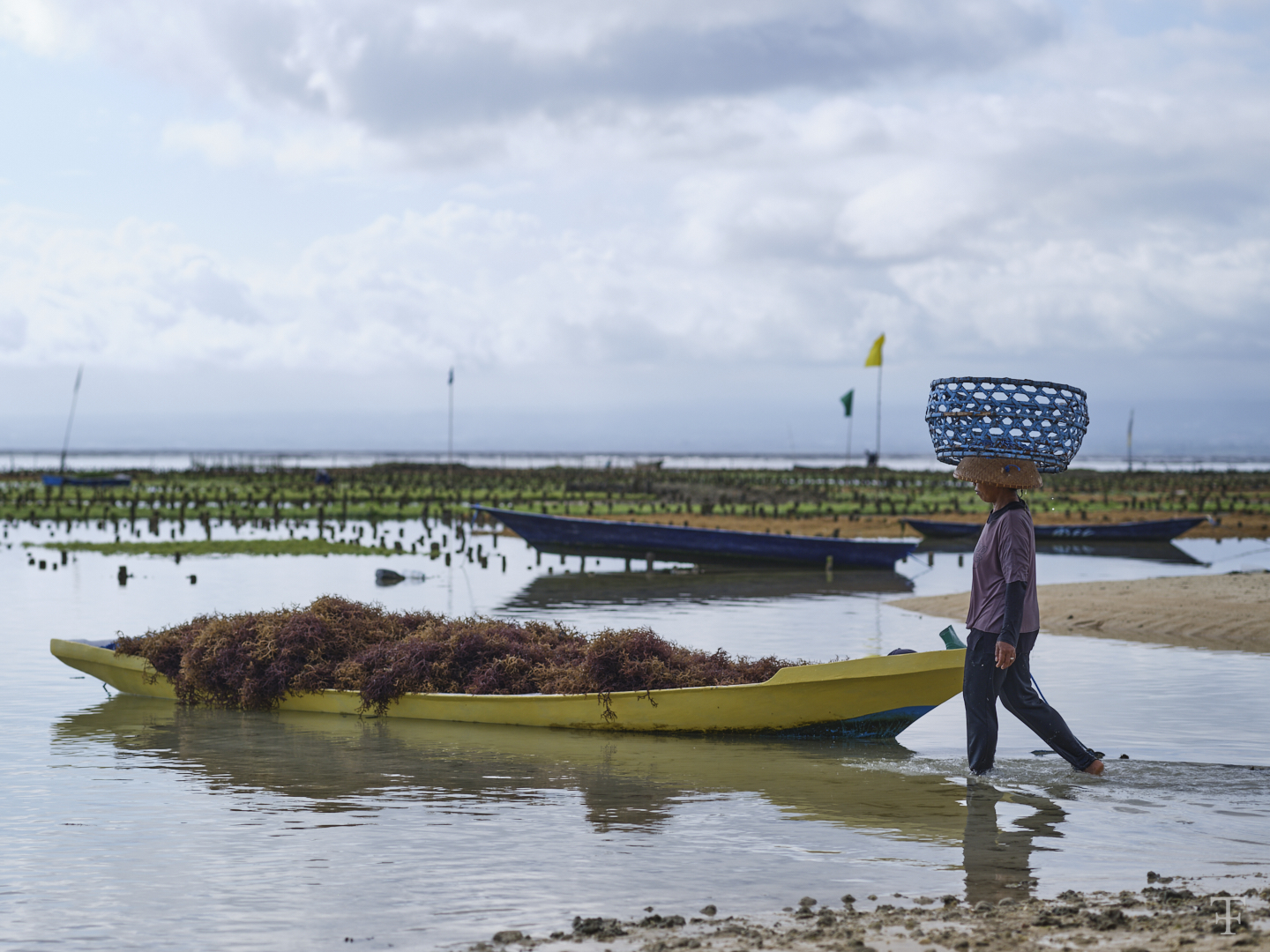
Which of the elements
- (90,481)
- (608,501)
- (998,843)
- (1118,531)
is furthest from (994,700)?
(90,481)

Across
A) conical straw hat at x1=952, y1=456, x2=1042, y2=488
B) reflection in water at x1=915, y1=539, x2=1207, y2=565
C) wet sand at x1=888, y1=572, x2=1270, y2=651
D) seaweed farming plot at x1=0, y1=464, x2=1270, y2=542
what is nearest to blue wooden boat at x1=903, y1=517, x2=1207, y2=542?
reflection in water at x1=915, y1=539, x2=1207, y2=565

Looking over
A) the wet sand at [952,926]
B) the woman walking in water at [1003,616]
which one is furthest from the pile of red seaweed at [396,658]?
the wet sand at [952,926]

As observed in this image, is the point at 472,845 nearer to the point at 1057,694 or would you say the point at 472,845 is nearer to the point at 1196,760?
the point at 1196,760

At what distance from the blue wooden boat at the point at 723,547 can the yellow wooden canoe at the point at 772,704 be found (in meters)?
17.8

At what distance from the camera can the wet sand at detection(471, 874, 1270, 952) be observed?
5.85 meters

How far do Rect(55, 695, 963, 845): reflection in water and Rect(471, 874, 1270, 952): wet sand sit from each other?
5.01ft

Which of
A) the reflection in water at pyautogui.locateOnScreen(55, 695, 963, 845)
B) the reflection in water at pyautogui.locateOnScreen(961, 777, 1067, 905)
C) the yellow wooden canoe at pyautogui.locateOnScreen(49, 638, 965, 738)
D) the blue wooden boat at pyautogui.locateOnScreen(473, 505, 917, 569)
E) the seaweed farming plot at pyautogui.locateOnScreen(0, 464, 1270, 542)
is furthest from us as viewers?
the seaweed farming plot at pyautogui.locateOnScreen(0, 464, 1270, 542)

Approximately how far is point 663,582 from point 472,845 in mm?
19780

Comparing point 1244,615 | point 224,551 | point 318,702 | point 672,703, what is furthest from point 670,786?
point 224,551

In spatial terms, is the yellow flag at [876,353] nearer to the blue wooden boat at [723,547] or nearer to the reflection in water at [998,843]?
the blue wooden boat at [723,547]

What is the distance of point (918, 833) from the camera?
823 centimetres

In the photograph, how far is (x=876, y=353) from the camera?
69062 millimetres

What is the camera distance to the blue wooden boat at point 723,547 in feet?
97.2

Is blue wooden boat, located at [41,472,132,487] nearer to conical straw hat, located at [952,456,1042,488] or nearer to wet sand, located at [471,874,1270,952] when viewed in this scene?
conical straw hat, located at [952,456,1042,488]
